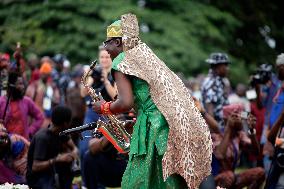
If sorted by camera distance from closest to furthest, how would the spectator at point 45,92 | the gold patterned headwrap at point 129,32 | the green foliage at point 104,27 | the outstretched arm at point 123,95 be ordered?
the outstretched arm at point 123,95 → the gold patterned headwrap at point 129,32 → the spectator at point 45,92 → the green foliage at point 104,27

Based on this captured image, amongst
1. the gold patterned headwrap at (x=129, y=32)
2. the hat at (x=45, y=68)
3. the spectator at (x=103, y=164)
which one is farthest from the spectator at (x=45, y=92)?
the gold patterned headwrap at (x=129, y=32)

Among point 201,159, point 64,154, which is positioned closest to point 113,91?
point 64,154

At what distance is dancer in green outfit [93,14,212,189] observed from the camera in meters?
8.54

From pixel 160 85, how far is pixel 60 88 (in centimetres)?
966

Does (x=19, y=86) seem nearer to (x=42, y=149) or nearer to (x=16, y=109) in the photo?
(x=16, y=109)

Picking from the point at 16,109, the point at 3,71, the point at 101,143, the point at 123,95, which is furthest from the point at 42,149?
the point at 3,71

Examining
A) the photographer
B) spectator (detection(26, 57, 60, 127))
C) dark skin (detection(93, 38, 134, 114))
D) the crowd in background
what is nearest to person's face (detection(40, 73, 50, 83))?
spectator (detection(26, 57, 60, 127))

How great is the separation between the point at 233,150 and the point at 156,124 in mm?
4163

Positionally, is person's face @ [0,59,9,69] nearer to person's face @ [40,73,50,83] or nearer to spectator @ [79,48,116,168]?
spectator @ [79,48,116,168]

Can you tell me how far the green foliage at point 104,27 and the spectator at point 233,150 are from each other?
38.6ft

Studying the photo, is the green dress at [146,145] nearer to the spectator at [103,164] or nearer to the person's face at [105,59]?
the spectator at [103,164]

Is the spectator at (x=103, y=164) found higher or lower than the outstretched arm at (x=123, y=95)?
lower

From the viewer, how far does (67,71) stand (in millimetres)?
19828

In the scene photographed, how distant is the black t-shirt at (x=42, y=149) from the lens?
37.2 ft
